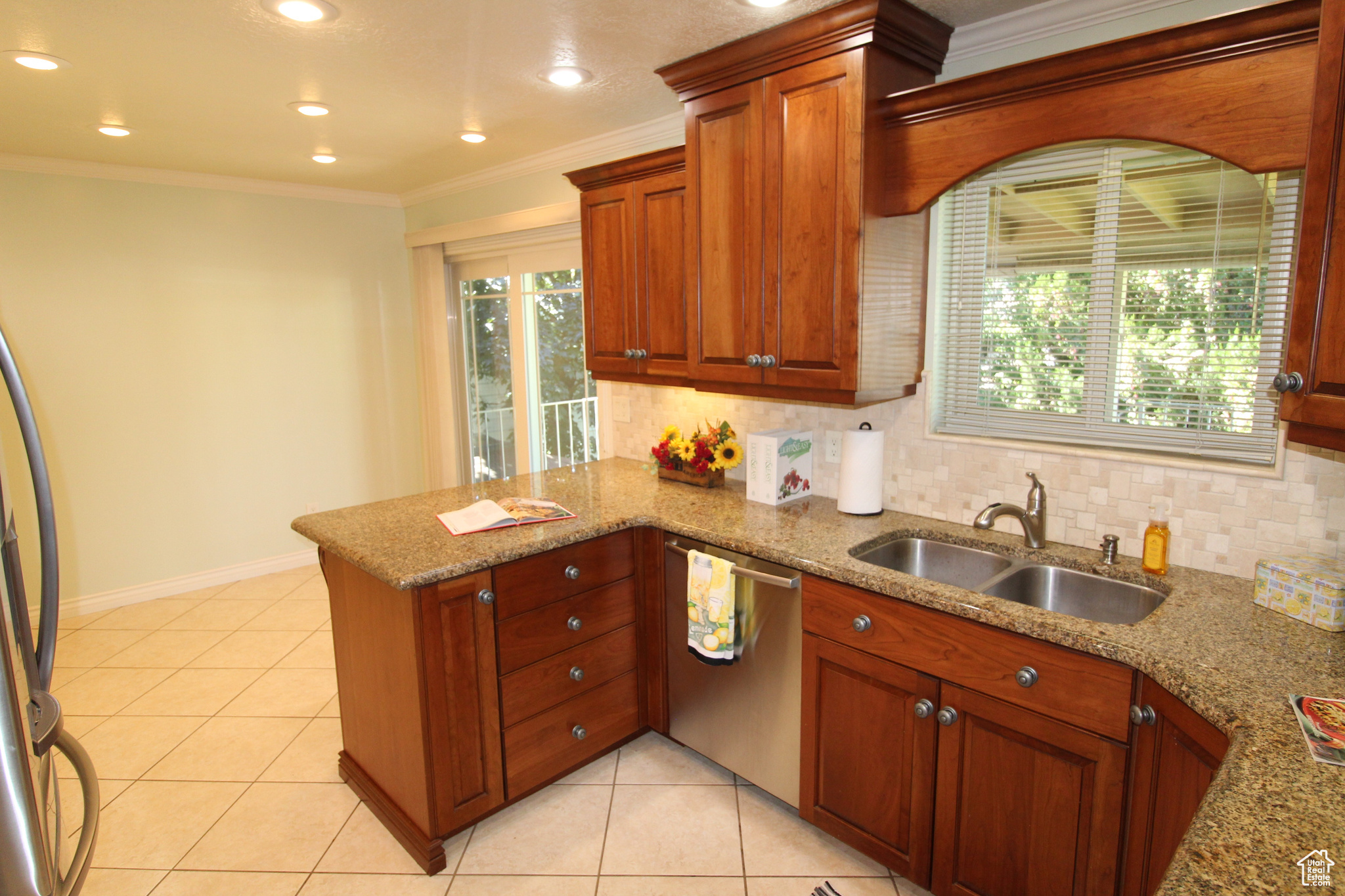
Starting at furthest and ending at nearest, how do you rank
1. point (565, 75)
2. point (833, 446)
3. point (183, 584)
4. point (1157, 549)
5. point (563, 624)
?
point (183, 584) < point (833, 446) < point (565, 75) < point (563, 624) < point (1157, 549)

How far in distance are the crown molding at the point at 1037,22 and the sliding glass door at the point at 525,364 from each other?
7.02 feet

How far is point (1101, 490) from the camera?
2.11 meters

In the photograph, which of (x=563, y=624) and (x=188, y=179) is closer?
(x=563, y=624)

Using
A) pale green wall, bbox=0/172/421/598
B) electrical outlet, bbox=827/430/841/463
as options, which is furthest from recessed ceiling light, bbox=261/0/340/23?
pale green wall, bbox=0/172/421/598

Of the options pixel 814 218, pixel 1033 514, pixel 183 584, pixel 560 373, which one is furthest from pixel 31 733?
pixel 183 584

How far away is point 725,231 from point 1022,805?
1852mm

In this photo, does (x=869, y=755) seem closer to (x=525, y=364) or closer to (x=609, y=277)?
(x=609, y=277)

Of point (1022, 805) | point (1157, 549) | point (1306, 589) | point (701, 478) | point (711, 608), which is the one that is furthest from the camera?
point (701, 478)

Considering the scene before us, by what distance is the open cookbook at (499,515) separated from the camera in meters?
2.38

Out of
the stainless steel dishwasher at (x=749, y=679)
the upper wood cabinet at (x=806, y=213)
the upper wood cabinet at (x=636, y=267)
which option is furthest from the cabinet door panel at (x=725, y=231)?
the stainless steel dishwasher at (x=749, y=679)

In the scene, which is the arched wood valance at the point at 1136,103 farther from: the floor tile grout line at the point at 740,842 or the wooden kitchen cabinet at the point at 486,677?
the floor tile grout line at the point at 740,842

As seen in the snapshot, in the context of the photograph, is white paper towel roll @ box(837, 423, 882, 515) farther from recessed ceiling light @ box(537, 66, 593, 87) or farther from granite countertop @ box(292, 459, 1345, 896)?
recessed ceiling light @ box(537, 66, 593, 87)

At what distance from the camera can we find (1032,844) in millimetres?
1729

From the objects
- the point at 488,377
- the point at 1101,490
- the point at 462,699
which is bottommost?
the point at 462,699
